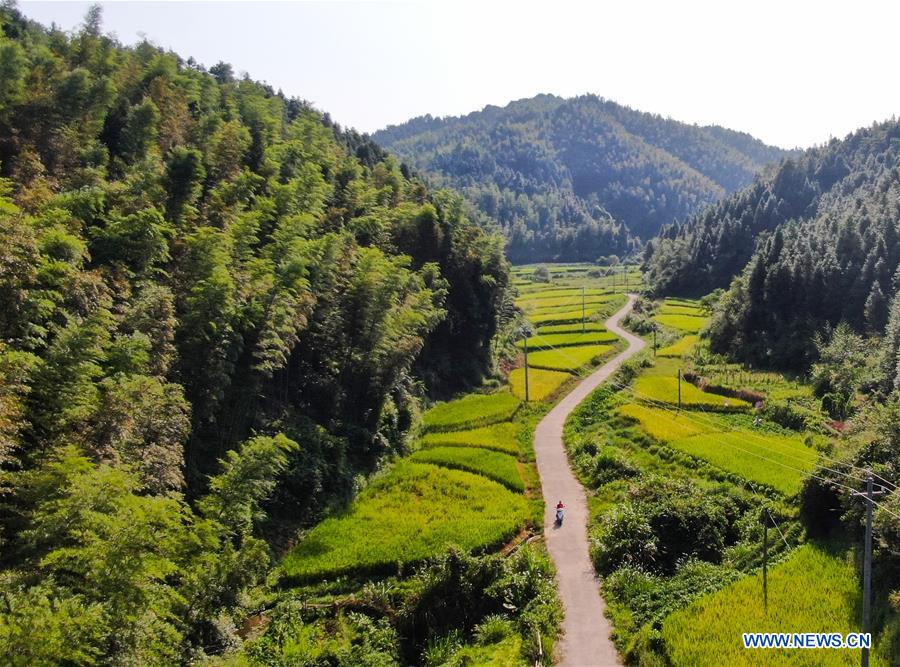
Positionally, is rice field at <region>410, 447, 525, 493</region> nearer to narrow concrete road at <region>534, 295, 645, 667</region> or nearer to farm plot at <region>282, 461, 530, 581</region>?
farm plot at <region>282, 461, 530, 581</region>

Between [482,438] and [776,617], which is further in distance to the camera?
[482,438]

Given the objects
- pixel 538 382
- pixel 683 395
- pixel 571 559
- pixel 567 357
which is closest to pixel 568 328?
pixel 567 357

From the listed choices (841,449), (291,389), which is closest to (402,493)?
(291,389)

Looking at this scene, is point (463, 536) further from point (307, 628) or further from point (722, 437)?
point (722, 437)

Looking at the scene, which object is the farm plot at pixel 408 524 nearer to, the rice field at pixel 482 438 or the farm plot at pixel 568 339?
the rice field at pixel 482 438

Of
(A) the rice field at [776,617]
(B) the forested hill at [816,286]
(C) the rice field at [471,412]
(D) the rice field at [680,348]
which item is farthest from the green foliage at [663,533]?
(D) the rice field at [680,348]

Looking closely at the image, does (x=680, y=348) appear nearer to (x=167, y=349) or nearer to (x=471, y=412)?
(x=471, y=412)
